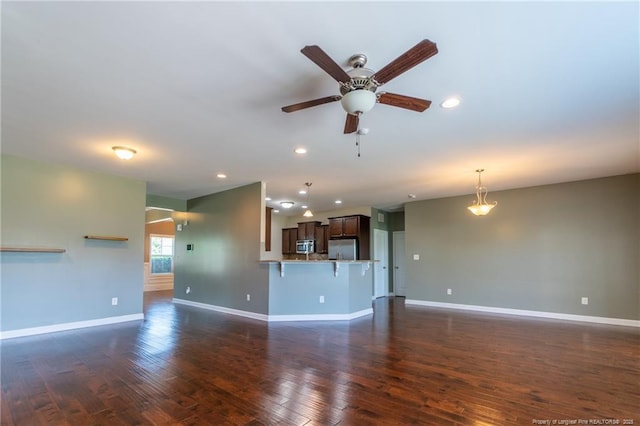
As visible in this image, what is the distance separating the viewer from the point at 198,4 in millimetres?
1763

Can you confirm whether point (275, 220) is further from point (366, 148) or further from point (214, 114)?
point (214, 114)

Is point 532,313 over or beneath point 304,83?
beneath

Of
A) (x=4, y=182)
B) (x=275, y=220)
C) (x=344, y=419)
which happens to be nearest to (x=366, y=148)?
(x=344, y=419)

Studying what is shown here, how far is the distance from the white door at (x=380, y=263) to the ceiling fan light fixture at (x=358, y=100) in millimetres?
6844

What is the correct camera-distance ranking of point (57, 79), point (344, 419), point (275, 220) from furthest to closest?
point (275, 220)
point (57, 79)
point (344, 419)

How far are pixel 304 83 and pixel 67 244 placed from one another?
16.0ft

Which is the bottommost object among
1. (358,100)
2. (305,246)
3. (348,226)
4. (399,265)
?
(399,265)

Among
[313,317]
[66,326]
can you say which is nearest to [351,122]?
[313,317]

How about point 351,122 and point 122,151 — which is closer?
point 351,122

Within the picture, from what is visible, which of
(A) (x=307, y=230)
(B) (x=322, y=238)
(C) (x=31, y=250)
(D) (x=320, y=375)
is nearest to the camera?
(D) (x=320, y=375)

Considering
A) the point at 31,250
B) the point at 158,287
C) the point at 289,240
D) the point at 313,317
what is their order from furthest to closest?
the point at 158,287 < the point at 289,240 < the point at 313,317 < the point at 31,250

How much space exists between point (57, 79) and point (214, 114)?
Answer: 3.94 ft

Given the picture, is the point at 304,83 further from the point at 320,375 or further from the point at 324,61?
the point at 320,375

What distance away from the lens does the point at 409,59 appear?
188cm
